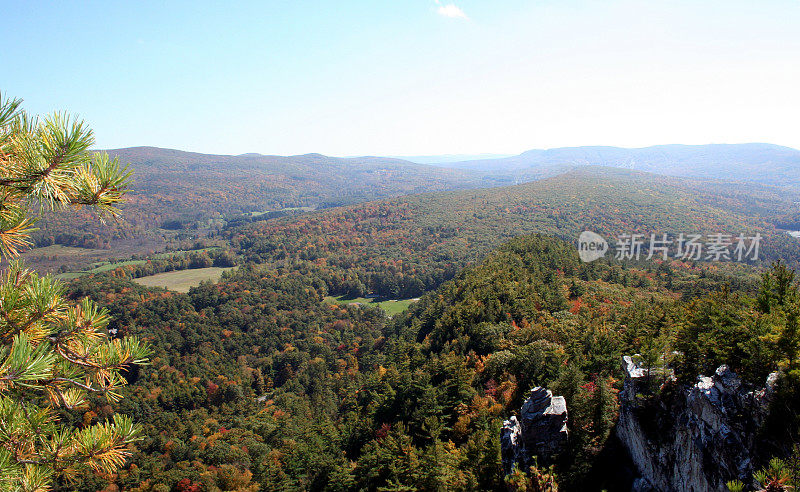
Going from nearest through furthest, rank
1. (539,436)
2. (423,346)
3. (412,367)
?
(539,436) → (412,367) → (423,346)

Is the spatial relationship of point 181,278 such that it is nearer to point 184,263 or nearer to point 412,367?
point 184,263

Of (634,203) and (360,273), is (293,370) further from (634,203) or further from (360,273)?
(634,203)

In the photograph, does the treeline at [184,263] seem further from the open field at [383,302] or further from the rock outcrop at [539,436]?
the rock outcrop at [539,436]

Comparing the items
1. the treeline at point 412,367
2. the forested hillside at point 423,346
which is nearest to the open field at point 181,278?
the forested hillside at point 423,346

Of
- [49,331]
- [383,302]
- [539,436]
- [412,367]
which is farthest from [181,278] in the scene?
[49,331]

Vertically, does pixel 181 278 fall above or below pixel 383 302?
above

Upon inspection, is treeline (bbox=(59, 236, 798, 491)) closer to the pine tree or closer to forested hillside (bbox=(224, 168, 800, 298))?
the pine tree

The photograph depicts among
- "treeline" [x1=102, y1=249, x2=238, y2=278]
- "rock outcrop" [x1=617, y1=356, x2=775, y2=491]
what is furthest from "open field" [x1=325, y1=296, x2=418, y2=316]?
"rock outcrop" [x1=617, y1=356, x2=775, y2=491]
